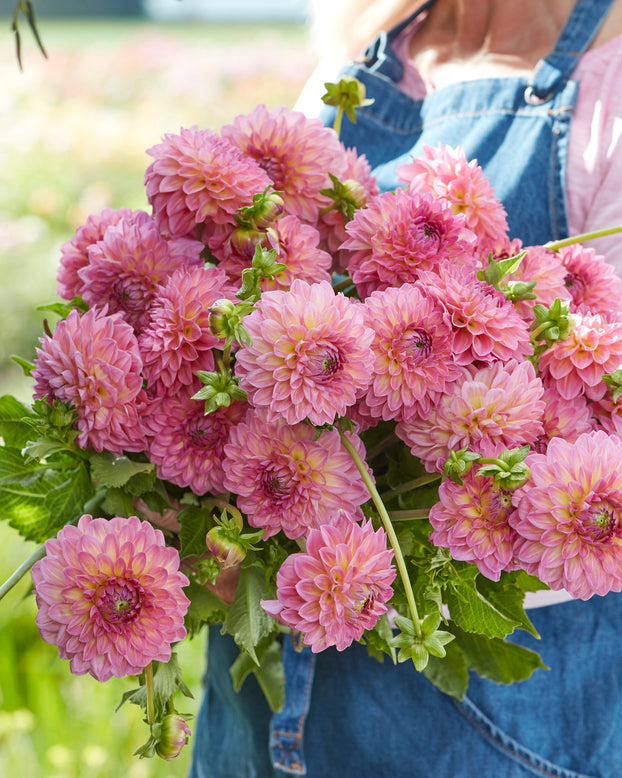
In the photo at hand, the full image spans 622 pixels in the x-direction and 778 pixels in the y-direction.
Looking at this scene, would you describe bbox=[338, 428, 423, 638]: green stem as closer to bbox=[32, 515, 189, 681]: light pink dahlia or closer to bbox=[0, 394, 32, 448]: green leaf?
bbox=[32, 515, 189, 681]: light pink dahlia

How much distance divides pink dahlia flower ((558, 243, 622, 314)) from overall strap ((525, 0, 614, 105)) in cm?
24

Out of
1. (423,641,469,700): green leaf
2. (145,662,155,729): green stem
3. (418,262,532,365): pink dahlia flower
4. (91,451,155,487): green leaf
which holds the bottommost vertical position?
(423,641,469,700): green leaf

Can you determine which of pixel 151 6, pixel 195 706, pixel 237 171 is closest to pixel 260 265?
pixel 237 171

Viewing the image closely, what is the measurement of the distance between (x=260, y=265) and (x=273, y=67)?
3882 mm

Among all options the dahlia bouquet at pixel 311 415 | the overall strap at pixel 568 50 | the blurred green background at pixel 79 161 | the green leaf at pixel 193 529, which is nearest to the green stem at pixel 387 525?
the dahlia bouquet at pixel 311 415

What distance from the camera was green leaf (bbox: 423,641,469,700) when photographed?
0.53 m

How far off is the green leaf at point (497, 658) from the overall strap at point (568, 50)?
45 cm

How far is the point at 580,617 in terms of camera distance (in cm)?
64

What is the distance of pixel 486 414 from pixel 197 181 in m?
0.21

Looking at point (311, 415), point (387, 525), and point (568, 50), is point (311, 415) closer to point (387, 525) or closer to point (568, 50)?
point (387, 525)

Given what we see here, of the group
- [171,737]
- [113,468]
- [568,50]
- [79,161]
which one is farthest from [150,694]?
[79,161]

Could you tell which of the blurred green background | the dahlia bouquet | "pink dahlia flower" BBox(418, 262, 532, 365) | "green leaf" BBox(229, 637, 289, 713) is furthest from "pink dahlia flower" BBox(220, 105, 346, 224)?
the blurred green background

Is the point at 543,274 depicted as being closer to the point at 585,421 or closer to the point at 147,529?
the point at 585,421

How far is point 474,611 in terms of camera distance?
0.44m
